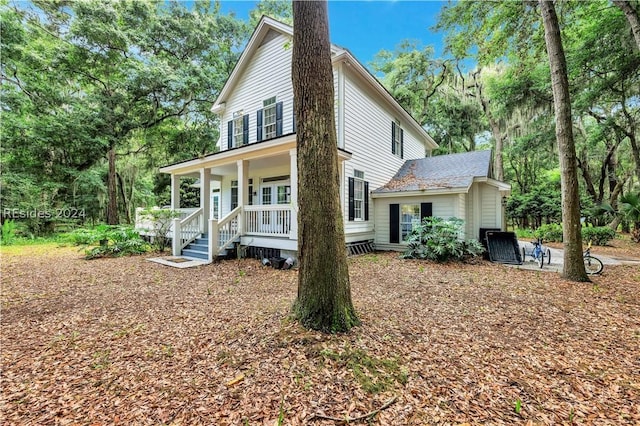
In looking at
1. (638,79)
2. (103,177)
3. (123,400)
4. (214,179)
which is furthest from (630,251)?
(103,177)

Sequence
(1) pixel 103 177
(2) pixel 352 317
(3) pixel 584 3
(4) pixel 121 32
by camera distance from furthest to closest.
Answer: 1. (1) pixel 103 177
2. (4) pixel 121 32
3. (3) pixel 584 3
4. (2) pixel 352 317

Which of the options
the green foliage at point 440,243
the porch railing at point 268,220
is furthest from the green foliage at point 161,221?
the green foliage at point 440,243

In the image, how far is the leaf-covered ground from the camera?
2.10 metres

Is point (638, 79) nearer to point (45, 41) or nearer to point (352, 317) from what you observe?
point (352, 317)

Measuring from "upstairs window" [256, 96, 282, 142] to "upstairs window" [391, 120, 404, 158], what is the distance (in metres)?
5.60

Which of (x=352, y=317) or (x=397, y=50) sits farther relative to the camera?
(x=397, y=50)

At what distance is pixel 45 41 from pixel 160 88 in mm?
5254

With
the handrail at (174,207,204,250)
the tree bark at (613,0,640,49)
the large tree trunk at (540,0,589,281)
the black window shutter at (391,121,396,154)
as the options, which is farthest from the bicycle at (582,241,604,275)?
the handrail at (174,207,204,250)

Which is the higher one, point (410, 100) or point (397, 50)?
point (397, 50)

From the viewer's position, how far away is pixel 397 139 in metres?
13.4

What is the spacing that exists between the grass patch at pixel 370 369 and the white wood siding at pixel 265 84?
8641 mm

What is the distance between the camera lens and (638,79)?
10.5m

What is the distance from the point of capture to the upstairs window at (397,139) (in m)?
13.0

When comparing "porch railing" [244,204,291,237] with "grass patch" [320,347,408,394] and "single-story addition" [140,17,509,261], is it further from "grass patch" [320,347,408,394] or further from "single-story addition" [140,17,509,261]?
"grass patch" [320,347,408,394]
